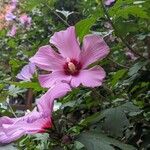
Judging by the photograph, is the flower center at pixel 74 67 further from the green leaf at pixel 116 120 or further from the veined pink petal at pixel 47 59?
the green leaf at pixel 116 120

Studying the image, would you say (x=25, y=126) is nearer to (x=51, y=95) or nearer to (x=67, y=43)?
(x=51, y=95)

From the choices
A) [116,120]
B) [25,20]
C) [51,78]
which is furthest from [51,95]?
[25,20]

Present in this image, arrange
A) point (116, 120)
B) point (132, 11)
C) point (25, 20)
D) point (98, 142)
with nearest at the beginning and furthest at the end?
1. point (98, 142)
2. point (116, 120)
3. point (132, 11)
4. point (25, 20)

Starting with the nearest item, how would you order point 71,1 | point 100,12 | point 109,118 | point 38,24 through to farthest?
point 109,118
point 100,12
point 38,24
point 71,1

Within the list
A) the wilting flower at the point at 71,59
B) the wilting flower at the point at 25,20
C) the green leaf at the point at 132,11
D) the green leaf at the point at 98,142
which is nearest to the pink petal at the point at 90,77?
the wilting flower at the point at 71,59

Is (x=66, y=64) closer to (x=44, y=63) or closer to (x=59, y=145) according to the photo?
(x=44, y=63)

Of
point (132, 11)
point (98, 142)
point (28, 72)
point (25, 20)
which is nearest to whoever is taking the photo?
point (98, 142)

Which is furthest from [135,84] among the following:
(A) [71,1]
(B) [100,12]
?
(A) [71,1]
